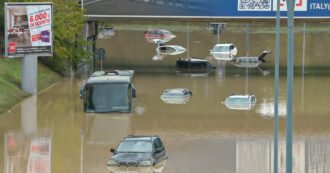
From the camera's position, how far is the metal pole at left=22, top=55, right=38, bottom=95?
56.1 meters

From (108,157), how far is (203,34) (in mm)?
94916

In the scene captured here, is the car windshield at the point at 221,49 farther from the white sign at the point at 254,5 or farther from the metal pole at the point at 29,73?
the metal pole at the point at 29,73

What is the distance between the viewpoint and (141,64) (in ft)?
275

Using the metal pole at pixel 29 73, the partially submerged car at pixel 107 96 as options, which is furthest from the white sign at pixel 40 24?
the partially submerged car at pixel 107 96

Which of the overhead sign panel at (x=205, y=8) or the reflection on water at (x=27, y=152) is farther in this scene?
the overhead sign panel at (x=205, y=8)

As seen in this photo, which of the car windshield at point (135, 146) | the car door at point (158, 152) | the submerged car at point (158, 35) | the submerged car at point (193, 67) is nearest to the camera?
the car windshield at point (135, 146)

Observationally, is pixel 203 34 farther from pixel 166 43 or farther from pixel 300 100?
pixel 300 100

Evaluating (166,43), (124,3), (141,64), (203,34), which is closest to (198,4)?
(124,3)

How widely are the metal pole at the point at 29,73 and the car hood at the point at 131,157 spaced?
23457 mm

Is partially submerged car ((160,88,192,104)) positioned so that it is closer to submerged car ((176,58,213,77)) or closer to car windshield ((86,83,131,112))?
car windshield ((86,83,131,112))

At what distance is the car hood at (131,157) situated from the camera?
33.3 metres

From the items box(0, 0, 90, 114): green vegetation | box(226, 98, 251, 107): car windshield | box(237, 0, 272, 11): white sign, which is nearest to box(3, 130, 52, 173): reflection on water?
box(226, 98, 251, 107): car windshield

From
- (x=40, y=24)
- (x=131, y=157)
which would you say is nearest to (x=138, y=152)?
(x=131, y=157)

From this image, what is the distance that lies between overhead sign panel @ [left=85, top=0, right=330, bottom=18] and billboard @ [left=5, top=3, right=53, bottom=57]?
13.9 metres
